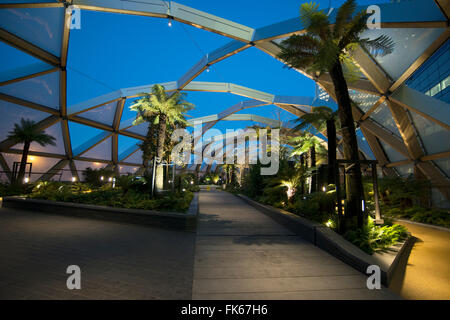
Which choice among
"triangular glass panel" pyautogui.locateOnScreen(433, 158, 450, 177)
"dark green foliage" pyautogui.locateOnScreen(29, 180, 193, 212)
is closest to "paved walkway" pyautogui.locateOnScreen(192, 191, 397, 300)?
"dark green foliage" pyautogui.locateOnScreen(29, 180, 193, 212)

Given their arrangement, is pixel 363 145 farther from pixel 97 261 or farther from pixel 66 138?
pixel 66 138

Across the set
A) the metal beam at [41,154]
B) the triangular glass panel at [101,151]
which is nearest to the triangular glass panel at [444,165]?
the triangular glass panel at [101,151]

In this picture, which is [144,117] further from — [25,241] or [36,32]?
[25,241]

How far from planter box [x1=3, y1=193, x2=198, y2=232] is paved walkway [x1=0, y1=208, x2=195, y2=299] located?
36 cm

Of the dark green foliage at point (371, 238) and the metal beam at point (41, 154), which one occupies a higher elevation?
the metal beam at point (41, 154)

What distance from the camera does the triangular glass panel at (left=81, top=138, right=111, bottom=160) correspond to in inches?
1026

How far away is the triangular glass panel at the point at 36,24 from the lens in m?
11.1

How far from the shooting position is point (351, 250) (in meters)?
4.03

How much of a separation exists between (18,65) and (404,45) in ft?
76.0

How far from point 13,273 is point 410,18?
503 inches

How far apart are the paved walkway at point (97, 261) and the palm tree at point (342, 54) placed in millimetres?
4407

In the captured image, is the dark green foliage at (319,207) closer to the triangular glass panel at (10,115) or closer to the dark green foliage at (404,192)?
the dark green foliage at (404,192)

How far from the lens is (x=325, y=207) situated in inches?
278
